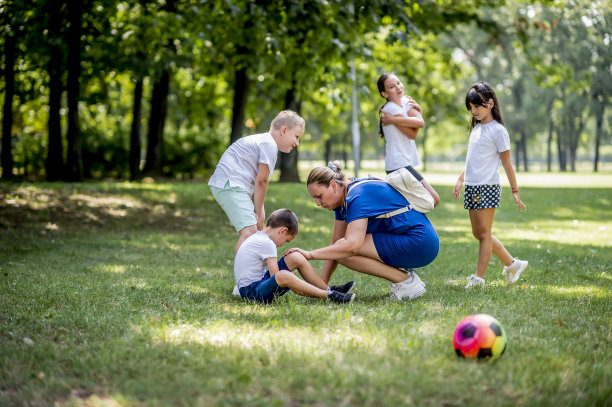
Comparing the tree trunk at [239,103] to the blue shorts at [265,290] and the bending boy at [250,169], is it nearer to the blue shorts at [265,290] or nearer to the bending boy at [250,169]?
the bending boy at [250,169]

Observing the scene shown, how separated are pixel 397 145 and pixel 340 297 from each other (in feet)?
7.76

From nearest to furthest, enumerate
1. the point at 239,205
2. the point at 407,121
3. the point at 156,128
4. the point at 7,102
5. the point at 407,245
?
the point at 407,245 < the point at 239,205 < the point at 407,121 < the point at 7,102 < the point at 156,128

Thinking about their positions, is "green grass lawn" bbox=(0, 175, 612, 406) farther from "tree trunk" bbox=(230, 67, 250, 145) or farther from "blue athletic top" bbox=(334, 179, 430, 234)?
"tree trunk" bbox=(230, 67, 250, 145)

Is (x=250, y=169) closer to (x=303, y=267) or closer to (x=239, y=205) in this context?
(x=239, y=205)

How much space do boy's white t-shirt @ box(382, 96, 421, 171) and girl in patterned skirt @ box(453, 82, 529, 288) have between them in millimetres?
790

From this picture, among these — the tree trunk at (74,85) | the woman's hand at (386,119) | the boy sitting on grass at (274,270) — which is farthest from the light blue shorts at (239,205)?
the tree trunk at (74,85)

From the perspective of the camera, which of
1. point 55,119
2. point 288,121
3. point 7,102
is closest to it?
point 288,121

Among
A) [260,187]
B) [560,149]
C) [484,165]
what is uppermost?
[560,149]

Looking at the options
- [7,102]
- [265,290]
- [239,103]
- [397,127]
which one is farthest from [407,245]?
[7,102]

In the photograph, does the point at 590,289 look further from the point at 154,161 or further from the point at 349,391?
the point at 154,161

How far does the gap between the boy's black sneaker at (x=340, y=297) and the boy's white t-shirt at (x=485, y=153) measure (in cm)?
197

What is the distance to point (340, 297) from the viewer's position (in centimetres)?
502

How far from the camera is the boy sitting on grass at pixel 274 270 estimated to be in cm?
493

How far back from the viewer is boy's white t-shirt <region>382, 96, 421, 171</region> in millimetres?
6645
